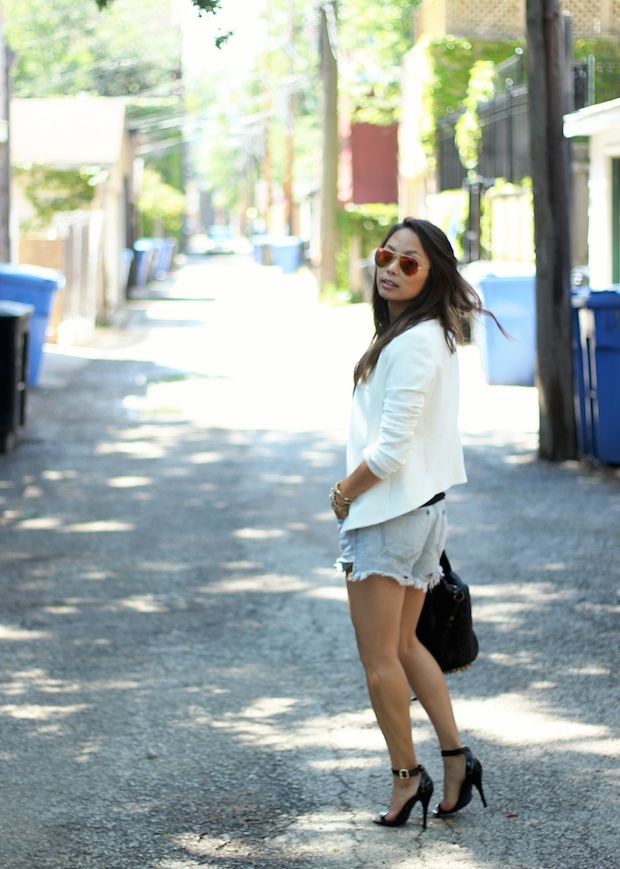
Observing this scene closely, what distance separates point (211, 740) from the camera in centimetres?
491

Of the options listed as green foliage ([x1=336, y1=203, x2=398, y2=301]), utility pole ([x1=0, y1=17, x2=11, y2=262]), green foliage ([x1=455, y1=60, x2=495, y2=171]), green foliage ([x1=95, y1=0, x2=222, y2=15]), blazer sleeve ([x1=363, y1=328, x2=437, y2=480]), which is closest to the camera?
blazer sleeve ([x1=363, y1=328, x2=437, y2=480])

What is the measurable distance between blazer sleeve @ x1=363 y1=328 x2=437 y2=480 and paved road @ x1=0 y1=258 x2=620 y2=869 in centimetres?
112

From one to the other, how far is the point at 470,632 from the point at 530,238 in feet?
52.2

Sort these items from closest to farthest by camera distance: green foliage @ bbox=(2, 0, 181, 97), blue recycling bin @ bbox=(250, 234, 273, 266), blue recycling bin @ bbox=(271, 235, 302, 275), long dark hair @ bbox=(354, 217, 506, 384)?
1. long dark hair @ bbox=(354, 217, 506, 384)
2. blue recycling bin @ bbox=(271, 235, 302, 275)
3. blue recycling bin @ bbox=(250, 234, 273, 266)
4. green foliage @ bbox=(2, 0, 181, 97)

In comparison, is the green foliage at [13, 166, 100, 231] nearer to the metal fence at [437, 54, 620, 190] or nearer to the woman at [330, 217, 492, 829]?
the metal fence at [437, 54, 620, 190]

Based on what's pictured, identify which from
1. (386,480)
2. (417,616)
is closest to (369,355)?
(386,480)

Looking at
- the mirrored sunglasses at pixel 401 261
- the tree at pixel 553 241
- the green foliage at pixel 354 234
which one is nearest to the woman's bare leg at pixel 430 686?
the mirrored sunglasses at pixel 401 261

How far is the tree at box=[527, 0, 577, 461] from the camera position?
416 inches

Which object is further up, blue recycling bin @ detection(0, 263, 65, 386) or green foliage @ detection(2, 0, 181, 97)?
green foliage @ detection(2, 0, 181, 97)

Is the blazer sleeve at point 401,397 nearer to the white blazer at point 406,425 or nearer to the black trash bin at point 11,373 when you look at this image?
the white blazer at point 406,425

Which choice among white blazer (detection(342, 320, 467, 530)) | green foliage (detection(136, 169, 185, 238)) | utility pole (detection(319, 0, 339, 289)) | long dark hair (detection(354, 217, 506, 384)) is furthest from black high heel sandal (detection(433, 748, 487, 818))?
green foliage (detection(136, 169, 185, 238))

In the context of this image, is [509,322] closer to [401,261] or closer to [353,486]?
[401,261]

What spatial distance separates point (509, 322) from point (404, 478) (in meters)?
11.2

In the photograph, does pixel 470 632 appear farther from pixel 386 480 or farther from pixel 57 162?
pixel 57 162
